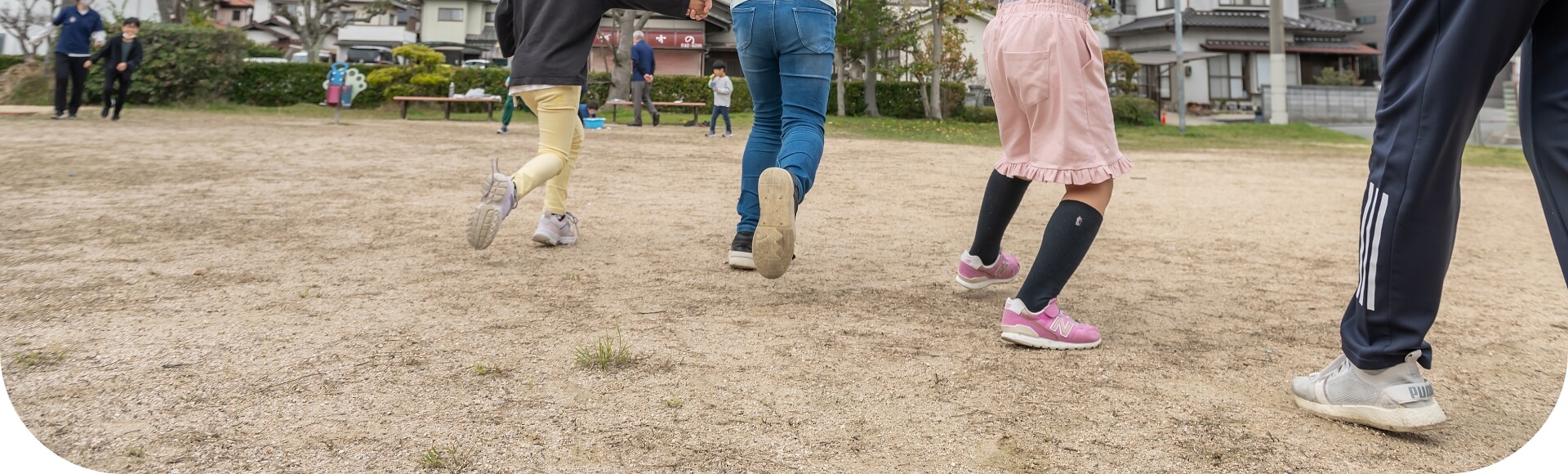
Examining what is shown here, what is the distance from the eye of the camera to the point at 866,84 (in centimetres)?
2619

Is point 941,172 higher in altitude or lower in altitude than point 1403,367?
higher

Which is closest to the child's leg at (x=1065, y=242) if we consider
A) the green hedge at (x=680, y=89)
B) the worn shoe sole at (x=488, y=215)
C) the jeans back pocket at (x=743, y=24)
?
the jeans back pocket at (x=743, y=24)

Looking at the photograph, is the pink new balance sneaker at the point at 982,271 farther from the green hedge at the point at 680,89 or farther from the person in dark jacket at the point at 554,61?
Answer: the green hedge at the point at 680,89

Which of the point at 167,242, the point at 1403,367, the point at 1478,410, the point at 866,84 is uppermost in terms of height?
the point at 866,84

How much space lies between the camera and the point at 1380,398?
1.77 metres

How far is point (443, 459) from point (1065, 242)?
1619 mm

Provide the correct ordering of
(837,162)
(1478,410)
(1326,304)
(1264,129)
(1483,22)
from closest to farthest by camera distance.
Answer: (1483,22) → (1478,410) → (1326,304) → (837,162) → (1264,129)

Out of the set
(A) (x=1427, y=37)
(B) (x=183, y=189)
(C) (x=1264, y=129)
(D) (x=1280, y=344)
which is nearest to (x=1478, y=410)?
(D) (x=1280, y=344)

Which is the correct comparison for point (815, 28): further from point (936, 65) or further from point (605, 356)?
point (936, 65)

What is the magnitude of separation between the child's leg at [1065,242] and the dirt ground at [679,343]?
7.0 inches

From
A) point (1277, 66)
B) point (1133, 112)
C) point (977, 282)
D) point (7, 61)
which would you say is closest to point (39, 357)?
point (977, 282)

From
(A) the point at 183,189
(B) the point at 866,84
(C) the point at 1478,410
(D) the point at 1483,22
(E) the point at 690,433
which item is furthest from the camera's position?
(B) the point at 866,84

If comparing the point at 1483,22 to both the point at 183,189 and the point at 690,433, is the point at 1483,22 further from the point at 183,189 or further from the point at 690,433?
the point at 183,189

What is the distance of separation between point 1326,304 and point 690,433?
260 cm
